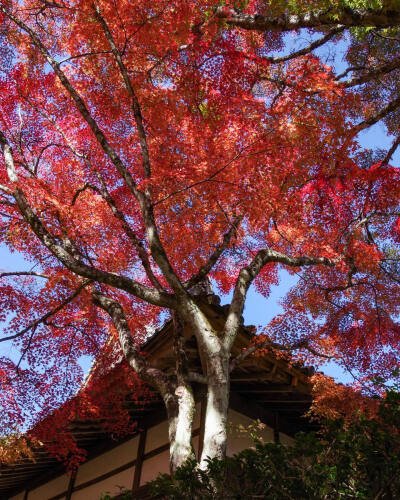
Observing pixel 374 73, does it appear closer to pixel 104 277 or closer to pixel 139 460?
pixel 104 277

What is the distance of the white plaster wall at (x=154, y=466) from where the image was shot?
8.66 metres

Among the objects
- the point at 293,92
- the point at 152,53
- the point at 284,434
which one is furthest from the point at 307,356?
the point at 152,53

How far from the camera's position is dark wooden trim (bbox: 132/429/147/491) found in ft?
Result: 29.3

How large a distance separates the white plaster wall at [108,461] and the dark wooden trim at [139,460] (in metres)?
0.25

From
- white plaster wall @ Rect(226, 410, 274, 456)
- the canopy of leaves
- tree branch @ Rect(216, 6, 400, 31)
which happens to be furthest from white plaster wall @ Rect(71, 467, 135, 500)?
tree branch @ Rect(216, 6, 400, 31)

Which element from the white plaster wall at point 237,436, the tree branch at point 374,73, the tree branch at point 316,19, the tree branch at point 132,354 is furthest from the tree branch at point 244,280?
the tree branch at point 374,73

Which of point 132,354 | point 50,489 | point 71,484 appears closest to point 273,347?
point 132,354

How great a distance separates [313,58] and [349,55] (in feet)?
5.65

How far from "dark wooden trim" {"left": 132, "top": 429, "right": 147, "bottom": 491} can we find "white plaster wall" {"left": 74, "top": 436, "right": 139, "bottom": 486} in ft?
0.83

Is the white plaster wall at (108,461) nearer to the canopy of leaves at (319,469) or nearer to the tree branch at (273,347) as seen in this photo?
the tree branch at (273,347)

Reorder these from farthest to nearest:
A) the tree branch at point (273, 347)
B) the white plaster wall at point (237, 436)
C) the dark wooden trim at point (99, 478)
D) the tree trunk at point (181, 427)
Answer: the dark wooden trim at point (99, 478)
the white plaster wall at point (237, 436)
the tree branch at point (273, 347)
the tree trunk at point (181, 427)

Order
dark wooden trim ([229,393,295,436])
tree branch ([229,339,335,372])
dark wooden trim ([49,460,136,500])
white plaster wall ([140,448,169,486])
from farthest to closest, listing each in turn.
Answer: dark wooden trim ([49,460,136,500]) < dark wooden trim ([229,393,295,436]) < white plaster wall ([140,448,169,486]) < tree branch ([229,339,335,372])

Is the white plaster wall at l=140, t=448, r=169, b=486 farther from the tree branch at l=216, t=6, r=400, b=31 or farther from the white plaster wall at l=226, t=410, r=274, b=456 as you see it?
the tree branch at l=216, t=6, r=400, b=31

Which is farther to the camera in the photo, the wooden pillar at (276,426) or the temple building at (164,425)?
the wooden pillar at (276,426)
